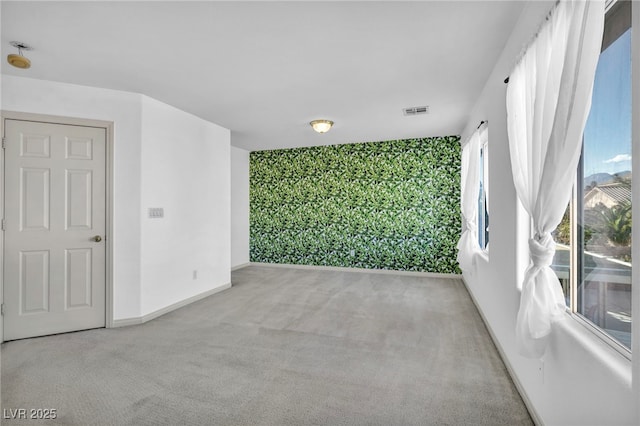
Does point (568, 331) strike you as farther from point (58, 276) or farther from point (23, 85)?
point (23, 85)

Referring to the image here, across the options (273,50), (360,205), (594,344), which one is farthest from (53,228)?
(360,205)

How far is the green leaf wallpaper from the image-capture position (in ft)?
19.2

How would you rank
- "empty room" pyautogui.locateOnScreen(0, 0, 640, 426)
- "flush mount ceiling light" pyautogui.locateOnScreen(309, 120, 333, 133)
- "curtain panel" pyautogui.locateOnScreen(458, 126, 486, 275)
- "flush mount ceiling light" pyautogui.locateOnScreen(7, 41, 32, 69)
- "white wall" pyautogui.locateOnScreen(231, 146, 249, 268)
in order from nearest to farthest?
"empty room" pyautogui.locateOnScreen(0, 0, 640, 426) → "flush mount ceiling light" pyautogui.locateOnScreen(7, 41, 32, 69) → "curtain panel" pyautogui.locateOnScreen(458, 126, 486, 275) → "flush mount ceiling light" pyautogui.locateOnScreen(309, 120, 333, 133) → "white wall" pyautogui.locateOnScreen(231, 146, 249, 268)

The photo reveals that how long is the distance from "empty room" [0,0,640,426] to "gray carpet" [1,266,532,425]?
0.07ft

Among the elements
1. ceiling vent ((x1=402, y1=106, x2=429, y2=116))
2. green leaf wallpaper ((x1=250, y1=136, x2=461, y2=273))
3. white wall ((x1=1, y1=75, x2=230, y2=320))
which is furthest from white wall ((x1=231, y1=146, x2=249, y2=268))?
ceiling vent ((x1=402, y1=106, x2=429, y2=116))

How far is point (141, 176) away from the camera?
367cm

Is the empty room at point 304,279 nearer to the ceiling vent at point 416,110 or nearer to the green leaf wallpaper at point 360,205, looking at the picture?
the ceiling vent at point 416,110

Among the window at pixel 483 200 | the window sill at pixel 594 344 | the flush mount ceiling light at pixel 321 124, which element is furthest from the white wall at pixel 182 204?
the window sill at pixel 594 344

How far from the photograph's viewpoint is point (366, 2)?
205cm

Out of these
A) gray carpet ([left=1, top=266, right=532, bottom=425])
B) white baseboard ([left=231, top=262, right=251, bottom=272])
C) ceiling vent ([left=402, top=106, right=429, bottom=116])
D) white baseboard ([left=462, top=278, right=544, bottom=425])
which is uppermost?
ceiling vent ([left=402, top=106, right=429, bottom=116])

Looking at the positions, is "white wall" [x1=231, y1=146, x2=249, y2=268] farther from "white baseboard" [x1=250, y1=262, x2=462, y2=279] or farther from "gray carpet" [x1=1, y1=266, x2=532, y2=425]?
"gray carpet" [x1=1, y1=266, x2=532, y2=425]

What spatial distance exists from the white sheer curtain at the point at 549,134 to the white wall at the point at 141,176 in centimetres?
376

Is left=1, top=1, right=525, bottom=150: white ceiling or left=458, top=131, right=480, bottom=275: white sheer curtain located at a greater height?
left=1, top=1, right=525, bottom=150: white ceiling

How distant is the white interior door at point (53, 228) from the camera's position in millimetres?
3156
